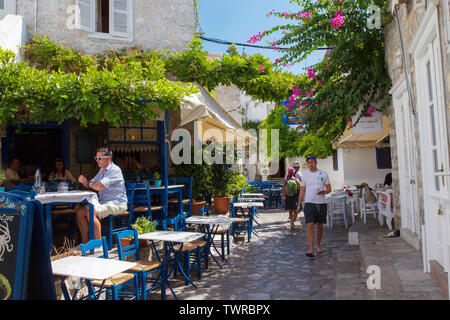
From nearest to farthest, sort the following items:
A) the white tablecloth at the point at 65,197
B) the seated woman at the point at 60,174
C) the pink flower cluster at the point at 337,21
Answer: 1. the white tablecloth at the point at 65,197
2. the pink flower cluster at the point at 337,21
3. the seated woman at the point at 60,174

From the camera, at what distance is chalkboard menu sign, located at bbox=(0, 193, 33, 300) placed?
8.62 feet

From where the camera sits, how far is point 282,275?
5301 mm

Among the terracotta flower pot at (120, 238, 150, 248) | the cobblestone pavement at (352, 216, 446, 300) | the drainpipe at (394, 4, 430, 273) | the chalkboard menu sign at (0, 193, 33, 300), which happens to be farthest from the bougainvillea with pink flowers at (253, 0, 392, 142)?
the chalkboard menu sign at (0, 193, 33, 300)

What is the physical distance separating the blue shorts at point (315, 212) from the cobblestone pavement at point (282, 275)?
2.16ft

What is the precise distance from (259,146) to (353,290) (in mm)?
23383

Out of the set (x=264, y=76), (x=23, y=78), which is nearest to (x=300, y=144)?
(x=264, y=76)

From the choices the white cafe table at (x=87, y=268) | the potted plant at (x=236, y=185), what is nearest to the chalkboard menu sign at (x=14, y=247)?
the white cafe table at (x=87, y=268)

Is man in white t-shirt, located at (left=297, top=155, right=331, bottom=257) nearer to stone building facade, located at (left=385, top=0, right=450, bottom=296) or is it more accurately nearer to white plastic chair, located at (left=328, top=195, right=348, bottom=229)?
stone building facade, located at (left=385, top=0, right=450, bottom=296)

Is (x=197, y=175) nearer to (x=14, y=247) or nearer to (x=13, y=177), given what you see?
(x=13, y=177)

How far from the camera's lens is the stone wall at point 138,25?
8.77 meters

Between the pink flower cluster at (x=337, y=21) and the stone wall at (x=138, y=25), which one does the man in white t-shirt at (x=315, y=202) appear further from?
the stone wall at (x=138, y=25)

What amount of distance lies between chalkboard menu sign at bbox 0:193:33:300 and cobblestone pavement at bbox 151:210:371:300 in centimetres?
210

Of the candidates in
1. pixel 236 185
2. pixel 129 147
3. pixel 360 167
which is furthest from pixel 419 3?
pixel 360 167

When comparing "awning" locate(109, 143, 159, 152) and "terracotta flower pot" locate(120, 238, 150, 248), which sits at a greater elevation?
"awning" locate(109, 143, 159, 152)
